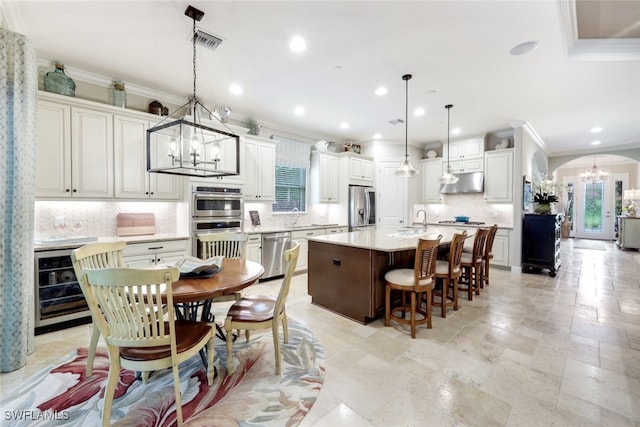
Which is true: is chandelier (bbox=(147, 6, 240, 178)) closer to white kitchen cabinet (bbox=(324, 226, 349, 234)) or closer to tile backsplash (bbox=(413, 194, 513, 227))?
white kitchen cabinet (bbox=(324, 226, 349, 234))

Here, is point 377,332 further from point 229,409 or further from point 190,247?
point 190,247

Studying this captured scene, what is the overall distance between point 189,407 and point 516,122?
6333 mm

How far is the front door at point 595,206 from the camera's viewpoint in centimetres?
1002

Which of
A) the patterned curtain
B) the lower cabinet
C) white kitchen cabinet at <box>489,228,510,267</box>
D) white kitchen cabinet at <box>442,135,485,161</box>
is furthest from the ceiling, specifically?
white kitchen cabinet at <box>489,228,510,267</box>

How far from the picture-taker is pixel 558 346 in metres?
2.59

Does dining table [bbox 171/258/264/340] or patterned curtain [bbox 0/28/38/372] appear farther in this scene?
patterned curtain [bbox 0/28/38/372]

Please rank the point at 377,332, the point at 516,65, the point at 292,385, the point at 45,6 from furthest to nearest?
the point at 516,65, the point at 377,332, the point at 45,6, the point at 292,385

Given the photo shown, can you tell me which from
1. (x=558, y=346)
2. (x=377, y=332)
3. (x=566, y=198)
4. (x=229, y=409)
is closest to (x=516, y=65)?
(x=558, y=346)

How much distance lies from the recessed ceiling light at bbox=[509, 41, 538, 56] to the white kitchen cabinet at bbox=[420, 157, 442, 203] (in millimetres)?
3969

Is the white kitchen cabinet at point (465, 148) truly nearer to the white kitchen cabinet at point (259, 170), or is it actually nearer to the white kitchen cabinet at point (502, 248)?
the white kitchen cabinet at point (502, 248)

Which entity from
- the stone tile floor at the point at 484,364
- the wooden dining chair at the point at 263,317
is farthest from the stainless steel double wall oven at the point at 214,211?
the wooden dining chair at the point at 263,317

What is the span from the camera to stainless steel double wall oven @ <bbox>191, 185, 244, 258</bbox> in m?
3.89

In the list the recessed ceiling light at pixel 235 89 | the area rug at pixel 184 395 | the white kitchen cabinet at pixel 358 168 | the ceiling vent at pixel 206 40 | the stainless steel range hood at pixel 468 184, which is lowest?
the area rug at pixel 184 395

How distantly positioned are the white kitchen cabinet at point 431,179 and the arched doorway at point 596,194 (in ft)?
20.0
